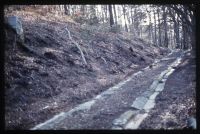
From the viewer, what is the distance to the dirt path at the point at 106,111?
19.7ft

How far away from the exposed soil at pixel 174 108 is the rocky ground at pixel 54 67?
202cm

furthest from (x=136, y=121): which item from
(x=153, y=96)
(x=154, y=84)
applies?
(x=154, y=84)

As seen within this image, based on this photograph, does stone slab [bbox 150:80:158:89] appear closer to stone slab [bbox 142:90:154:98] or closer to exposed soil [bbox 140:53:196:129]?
stone slab [bbox 142:90:154:98]

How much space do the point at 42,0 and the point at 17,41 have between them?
10.4 ft

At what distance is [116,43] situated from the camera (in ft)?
47.7

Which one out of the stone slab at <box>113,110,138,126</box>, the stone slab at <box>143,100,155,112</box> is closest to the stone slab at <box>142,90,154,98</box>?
the stone slab at <box>143,100,155,112</box>

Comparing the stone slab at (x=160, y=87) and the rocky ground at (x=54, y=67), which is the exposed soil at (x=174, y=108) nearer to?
the stone slab at (x=160, y=87)

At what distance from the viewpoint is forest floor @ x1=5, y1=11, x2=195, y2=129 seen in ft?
21.4

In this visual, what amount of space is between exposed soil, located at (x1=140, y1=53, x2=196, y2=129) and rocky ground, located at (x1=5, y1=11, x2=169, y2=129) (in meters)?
2.02

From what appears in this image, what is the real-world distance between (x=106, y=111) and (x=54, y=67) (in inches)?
116

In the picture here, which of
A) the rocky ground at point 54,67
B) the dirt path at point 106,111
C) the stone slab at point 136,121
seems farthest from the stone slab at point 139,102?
the rocky ground at point 54,67

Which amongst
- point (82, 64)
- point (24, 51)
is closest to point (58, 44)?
point (82, 64)

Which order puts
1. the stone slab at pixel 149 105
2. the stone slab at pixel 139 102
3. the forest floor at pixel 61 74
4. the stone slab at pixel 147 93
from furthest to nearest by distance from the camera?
the stone slab at pixel 147 93, the stone slab at pixel 139 102, the stone slab at pixel 149 105, the forest floor at pixel 61 74
